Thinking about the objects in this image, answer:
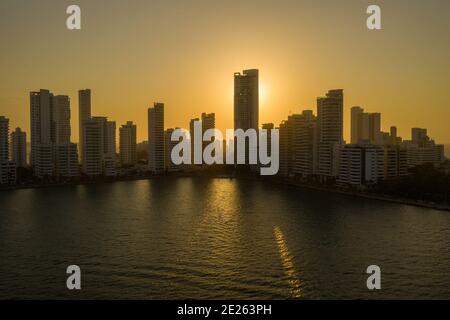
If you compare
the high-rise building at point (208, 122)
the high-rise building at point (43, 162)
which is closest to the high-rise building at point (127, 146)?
the high-rise building at point (208, 122)

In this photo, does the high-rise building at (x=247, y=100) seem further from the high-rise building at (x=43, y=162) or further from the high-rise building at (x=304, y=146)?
the high-rise building at (x=43, y=162)

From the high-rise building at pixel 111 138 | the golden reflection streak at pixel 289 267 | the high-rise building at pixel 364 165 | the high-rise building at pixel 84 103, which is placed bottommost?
the golden reflection streak at pixel 289 267

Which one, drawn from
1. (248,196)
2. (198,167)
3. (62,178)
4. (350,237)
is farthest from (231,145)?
(350,237)

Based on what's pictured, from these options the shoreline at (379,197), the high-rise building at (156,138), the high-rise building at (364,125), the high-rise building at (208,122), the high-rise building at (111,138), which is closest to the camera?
the shoreline at (379,197)

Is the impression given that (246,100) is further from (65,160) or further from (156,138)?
(65,160)

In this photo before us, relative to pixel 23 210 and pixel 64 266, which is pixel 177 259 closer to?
pixel 64 266

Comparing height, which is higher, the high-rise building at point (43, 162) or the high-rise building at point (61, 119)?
the high-rise building at point (61, 119)

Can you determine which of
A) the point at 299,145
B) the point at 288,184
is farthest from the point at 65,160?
the point at 299,145
